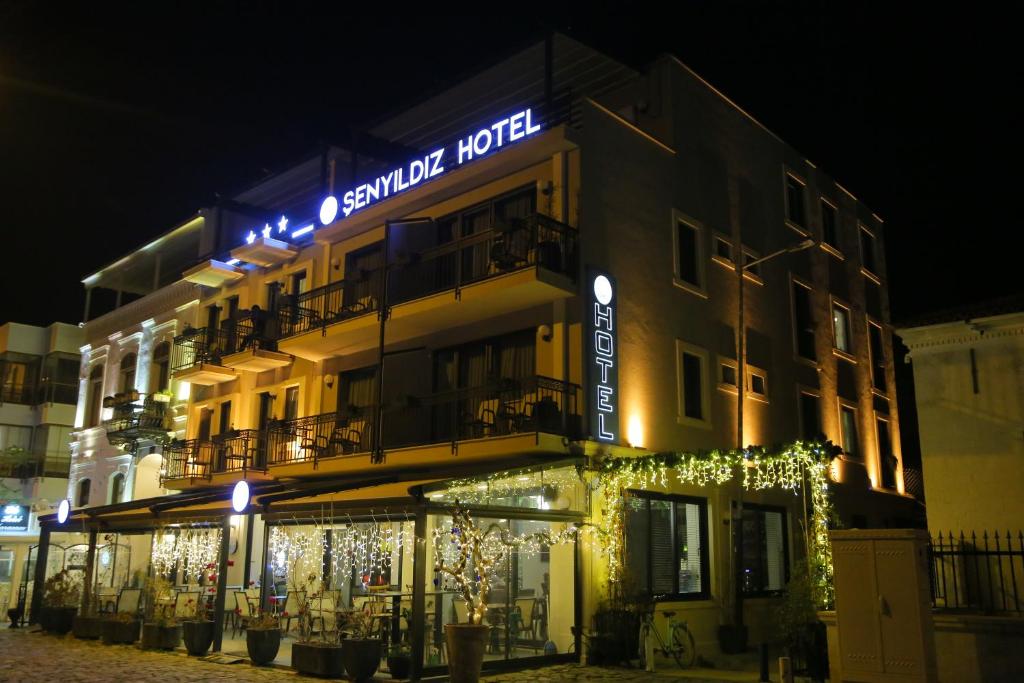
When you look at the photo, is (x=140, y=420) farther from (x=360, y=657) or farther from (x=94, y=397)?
(x=360, y=657)

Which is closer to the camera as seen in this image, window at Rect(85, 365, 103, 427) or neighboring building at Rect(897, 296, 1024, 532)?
neighboring building at Rect(897, 296, 1024, 532)

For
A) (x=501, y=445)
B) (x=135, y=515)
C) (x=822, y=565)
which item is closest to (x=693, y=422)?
(x=501, y=445)

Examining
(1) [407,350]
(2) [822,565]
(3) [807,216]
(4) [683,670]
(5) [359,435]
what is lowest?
(4) [683,670]

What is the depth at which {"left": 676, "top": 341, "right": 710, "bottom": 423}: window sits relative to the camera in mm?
19344

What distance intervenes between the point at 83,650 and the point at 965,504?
1658 cm

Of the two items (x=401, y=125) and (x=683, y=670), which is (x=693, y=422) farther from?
(x=401, y=125)

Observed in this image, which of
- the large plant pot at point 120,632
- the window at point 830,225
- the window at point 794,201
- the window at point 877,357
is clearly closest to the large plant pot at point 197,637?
the large plant pot at point 120,632

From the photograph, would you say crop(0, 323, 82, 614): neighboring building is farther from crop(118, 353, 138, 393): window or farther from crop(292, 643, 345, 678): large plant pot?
crop(292, 643, 345, 678): large plant pot

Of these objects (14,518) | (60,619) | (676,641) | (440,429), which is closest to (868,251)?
(440,429)

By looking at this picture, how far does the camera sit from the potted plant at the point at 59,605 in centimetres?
2056

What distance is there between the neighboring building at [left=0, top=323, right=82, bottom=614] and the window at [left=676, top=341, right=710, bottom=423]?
25.5 metres

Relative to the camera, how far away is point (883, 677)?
10.9 meters

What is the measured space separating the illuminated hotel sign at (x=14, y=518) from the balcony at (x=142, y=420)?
612 centimetres

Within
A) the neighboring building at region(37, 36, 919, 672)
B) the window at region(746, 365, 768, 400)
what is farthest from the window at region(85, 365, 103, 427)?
the window at region(746, 365, 768, 400)
